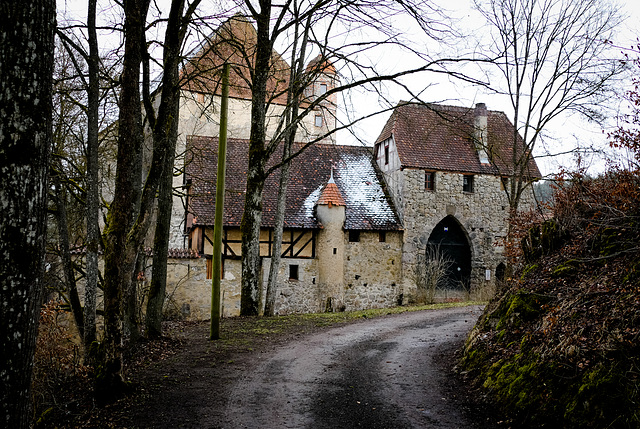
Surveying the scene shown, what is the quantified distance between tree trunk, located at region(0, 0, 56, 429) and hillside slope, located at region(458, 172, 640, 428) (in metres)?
4.29

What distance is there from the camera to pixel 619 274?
562 cm

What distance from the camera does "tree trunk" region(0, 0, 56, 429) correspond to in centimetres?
286

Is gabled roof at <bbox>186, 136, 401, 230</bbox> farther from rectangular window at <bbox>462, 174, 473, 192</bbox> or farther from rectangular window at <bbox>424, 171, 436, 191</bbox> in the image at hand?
rectangular window at <bbox>462, 174, 473, 192</bbox>

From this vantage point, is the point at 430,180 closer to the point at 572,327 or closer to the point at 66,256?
the point at 66,256

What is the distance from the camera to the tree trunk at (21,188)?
Answer: 2.86m

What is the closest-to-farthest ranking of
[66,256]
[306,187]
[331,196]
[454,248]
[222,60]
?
[66,256], [222,60], [331,196], [306,187], [454,248]

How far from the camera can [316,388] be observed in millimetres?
6359

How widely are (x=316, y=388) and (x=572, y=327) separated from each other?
10.2 ft

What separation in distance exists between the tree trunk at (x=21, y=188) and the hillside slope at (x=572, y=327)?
4291mm

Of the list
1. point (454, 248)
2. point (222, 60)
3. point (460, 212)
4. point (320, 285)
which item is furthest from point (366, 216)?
point (222, 60)

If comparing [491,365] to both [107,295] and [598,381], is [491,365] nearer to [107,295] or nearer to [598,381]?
[598,381]

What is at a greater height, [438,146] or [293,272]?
[438,146]

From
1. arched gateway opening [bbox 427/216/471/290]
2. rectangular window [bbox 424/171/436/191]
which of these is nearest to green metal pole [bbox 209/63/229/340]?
rectangular window [bbox 424/171/436/191]

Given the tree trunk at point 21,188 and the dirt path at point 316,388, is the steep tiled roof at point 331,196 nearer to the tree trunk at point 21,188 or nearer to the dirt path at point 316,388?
the dirt path at point 316,388
